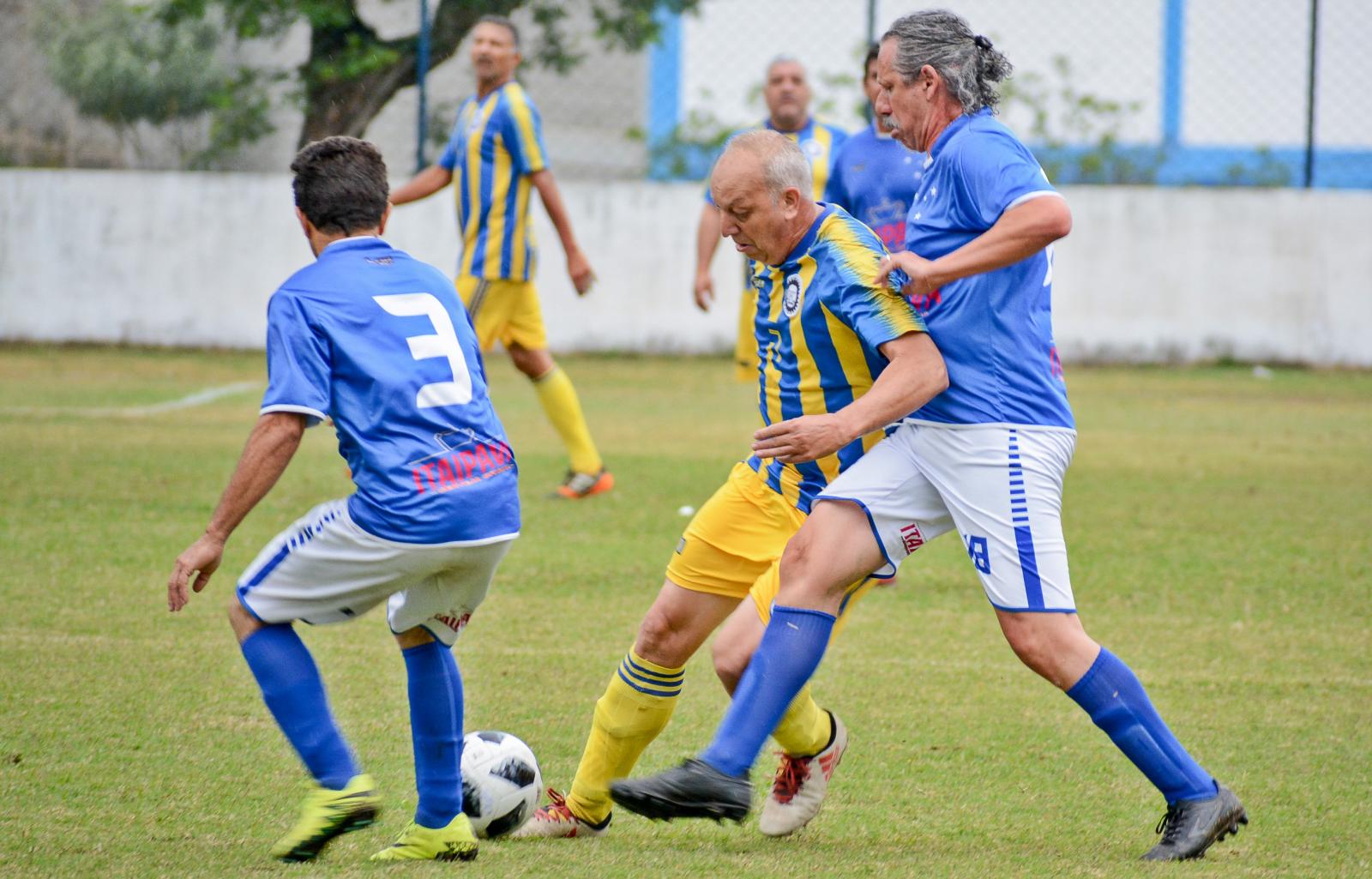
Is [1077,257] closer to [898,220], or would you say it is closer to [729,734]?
[898,220]

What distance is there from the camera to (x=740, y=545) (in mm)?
3830

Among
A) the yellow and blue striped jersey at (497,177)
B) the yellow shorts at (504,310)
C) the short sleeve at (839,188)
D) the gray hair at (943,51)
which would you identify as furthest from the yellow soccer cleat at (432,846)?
the yellow and blue striped jersey at (497,177)

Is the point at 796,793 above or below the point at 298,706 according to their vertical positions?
below

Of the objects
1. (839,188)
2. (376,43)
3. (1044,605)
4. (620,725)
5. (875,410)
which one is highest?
(376,43)

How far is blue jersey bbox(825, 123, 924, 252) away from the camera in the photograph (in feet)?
24.4

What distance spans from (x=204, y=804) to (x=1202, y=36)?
14.0 m

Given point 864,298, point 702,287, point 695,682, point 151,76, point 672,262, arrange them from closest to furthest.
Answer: point 864,298 → point 695,682 → point 702,287 → point 672,262 → point 151,76

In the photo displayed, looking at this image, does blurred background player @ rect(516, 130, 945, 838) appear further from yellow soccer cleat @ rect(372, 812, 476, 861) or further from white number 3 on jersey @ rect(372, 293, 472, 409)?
white number 3 on jersey @ rect(372, 293, 472, 409)

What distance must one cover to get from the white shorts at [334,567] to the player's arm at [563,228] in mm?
5215

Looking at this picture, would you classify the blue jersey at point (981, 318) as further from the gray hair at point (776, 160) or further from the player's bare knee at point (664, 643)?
the player's bare knee at point (664, 643)

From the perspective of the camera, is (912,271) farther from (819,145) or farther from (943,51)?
(819,145)

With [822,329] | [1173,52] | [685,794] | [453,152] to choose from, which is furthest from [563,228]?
[1173,52]

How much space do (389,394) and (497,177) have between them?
18.5 ft

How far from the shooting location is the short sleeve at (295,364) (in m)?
3.24
